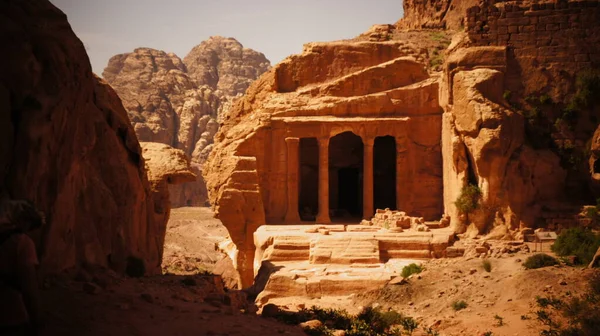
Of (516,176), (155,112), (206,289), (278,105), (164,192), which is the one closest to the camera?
(206,289)

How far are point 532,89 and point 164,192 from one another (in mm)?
15104

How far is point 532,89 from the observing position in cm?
2656

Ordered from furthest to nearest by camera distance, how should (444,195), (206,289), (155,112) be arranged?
(155,112) < (444,195) < (206,289)

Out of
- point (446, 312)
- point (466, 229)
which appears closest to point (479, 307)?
point (446, 312)

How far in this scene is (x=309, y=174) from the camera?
3656 centimetres

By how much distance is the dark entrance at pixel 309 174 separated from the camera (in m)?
36.2

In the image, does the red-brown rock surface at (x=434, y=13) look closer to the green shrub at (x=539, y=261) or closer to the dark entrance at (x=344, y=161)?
the dark entrance at (x=344, y=161)

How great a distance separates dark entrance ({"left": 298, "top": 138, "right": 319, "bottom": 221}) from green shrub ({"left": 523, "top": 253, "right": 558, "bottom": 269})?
55.5 feet

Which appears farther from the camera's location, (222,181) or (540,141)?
(222,181)

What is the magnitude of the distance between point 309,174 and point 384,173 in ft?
14.0

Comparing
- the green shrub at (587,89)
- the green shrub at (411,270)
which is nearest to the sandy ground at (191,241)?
the green shrub at (411,270)

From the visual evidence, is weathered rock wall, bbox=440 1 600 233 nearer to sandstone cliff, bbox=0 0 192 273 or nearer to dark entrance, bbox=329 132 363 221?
dark entrance, bbox=329 132 363 221

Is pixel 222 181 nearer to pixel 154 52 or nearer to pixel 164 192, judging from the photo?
pixel 164 192

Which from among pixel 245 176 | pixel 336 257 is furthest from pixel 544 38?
pixel 245 176
